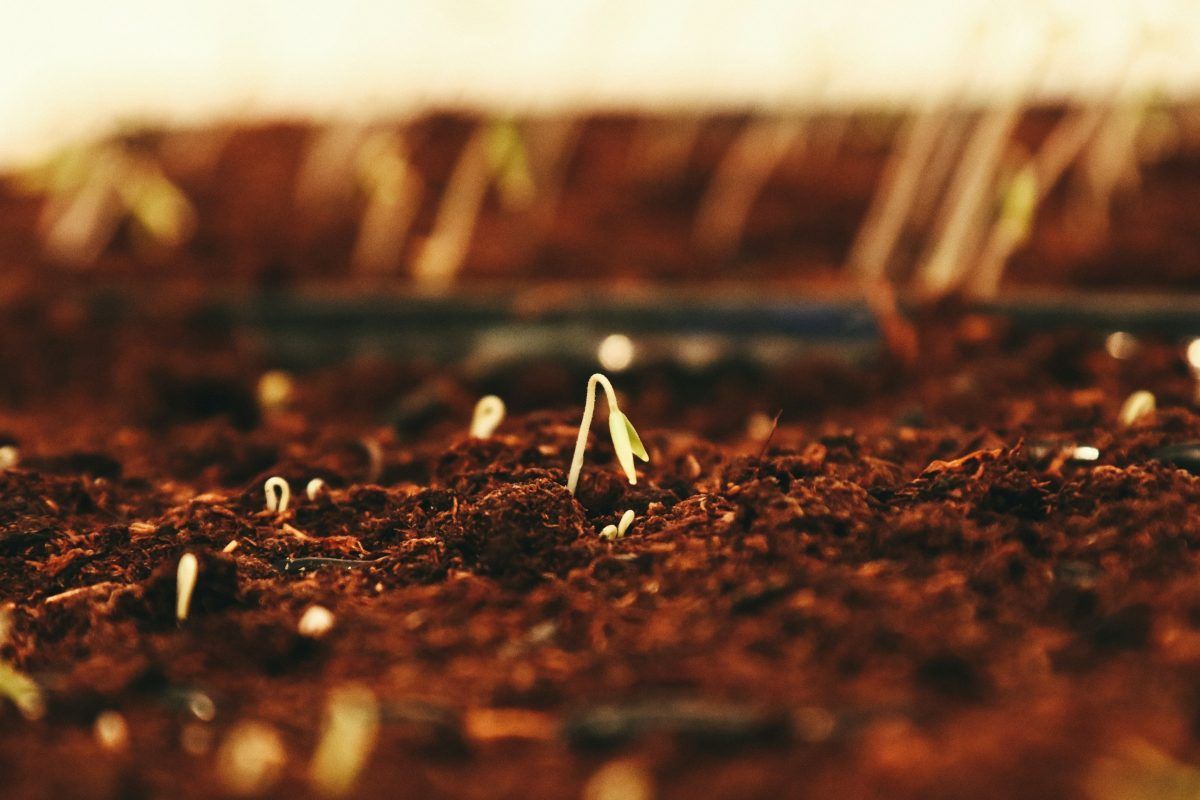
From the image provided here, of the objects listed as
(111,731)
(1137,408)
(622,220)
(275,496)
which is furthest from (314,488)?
(622,220)

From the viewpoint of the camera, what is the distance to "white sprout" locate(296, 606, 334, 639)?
93cm

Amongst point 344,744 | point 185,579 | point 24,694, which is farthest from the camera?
point 185,579

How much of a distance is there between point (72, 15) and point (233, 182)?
5.03ft

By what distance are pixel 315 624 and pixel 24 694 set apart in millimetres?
244

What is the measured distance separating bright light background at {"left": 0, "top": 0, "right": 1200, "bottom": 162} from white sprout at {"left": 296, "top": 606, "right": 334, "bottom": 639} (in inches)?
82.3

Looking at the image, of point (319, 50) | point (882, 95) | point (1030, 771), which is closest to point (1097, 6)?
point (882, 95)

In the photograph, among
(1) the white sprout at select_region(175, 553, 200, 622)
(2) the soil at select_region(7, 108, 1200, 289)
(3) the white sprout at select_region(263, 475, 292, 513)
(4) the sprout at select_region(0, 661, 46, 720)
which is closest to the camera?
(4) the sprout at select_region(0, 661, 46, 720)

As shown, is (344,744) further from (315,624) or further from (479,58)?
(479,58)

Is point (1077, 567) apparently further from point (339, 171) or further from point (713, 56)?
point (713, 56)

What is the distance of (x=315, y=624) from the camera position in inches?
37.1

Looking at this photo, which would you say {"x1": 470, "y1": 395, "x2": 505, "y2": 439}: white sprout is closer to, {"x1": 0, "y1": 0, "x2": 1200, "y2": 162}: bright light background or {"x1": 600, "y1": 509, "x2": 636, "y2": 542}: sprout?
{"x1": 600, "y1": 509, "x2": 636, "y2": 542}: sprout

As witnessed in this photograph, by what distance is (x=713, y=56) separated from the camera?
422 centimetres

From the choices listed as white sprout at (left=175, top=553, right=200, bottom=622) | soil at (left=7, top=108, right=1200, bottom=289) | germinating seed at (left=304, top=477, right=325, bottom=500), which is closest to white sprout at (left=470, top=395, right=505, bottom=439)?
germinating seed at (left=304, top=477, right=325, bottom=500)

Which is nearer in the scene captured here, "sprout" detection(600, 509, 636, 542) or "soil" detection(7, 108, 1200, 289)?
"sprout" detection(600, 509, 636, 542)
